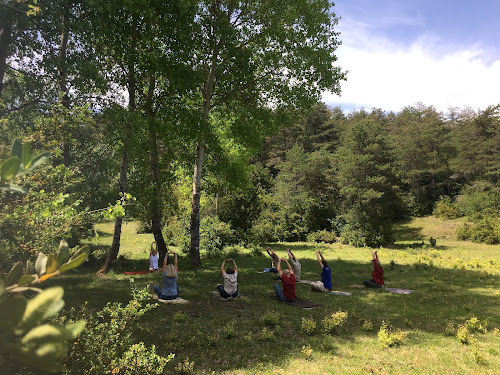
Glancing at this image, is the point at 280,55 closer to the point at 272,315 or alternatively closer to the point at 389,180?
the point at 272,315

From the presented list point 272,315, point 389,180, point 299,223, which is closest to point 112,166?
point 272,315

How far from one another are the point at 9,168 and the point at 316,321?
24.1 feet

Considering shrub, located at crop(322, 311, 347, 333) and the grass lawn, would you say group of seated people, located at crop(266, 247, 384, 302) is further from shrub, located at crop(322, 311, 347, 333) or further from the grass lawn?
shrub, located at crop(322, 311, 347, 333)

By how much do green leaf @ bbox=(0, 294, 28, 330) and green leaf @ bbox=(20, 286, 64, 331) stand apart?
0.05 feet

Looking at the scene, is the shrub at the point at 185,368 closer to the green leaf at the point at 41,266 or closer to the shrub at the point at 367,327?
the shrub at the point at 367,327

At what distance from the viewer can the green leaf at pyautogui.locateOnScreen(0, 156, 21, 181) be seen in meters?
1.03

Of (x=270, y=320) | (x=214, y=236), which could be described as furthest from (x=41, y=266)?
(x=214, y=236)

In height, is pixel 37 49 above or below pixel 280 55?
below

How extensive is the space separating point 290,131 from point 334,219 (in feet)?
84.0

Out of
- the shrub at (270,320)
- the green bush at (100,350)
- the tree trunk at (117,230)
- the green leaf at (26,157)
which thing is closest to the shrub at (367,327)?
the shrub at (270,320)

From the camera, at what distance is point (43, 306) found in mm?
732

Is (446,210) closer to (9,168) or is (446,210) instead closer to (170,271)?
(170,271)

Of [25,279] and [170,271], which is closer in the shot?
[25,279]

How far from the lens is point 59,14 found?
25.6ft
